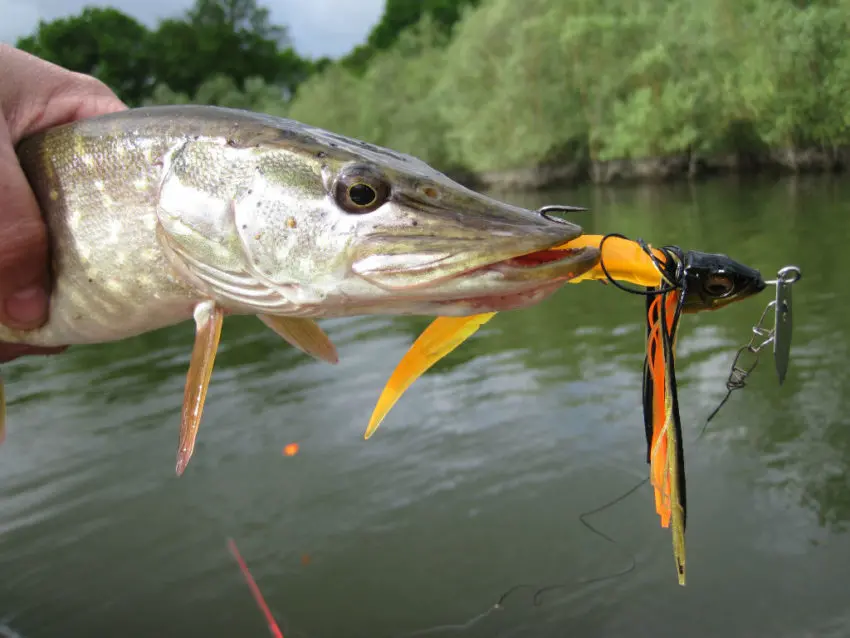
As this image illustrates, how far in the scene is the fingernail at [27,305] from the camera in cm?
175

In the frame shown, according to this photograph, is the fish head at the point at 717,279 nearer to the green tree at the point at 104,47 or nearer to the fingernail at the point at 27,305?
the fingernail at the point at 27,305

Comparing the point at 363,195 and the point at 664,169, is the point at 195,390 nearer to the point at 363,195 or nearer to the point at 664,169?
the point at 363,195

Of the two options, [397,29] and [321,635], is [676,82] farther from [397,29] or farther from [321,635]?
[397,29]

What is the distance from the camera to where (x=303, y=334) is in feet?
5.84

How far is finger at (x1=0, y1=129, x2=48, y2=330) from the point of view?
1648 mm

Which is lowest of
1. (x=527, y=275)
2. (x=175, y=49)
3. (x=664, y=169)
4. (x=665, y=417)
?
(x=664, y=169)

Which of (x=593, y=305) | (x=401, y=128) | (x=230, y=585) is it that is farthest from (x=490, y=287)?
(x=401, y=128)

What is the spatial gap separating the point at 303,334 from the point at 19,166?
0.82 meters

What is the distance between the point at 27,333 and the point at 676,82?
28.9m

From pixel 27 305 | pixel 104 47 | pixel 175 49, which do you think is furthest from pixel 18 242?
pixel 175 49

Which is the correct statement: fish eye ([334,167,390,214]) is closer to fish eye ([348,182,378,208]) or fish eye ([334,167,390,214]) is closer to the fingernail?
fish eye ([348,182,378,208])

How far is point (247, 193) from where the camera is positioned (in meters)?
1.52

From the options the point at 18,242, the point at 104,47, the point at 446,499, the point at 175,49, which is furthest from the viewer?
the point at 175,49

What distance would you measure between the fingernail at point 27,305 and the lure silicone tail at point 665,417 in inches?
64.2
